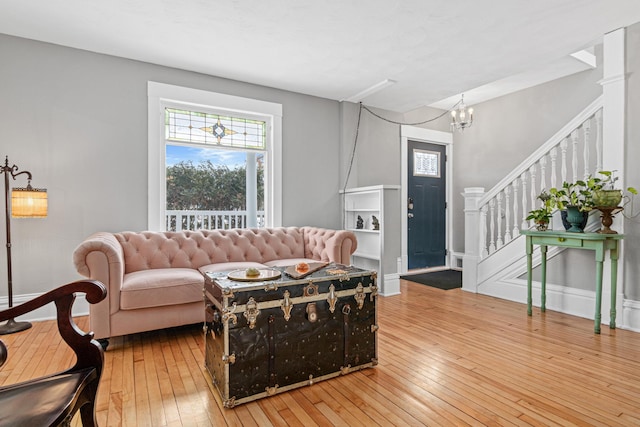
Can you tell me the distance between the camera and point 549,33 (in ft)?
10.1

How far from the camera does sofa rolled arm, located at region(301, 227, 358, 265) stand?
3643 mm

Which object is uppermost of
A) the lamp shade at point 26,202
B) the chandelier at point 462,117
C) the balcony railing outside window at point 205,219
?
the chandelier at point 462,117

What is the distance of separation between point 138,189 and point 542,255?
4.26 metres

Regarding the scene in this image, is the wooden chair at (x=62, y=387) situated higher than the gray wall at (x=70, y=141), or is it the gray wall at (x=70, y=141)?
the gray wall at (x=70, y=141)

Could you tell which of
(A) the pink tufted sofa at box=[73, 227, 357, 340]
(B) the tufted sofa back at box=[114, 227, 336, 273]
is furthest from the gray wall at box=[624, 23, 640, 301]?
(B) the tufted sofa back at box=[114, 227, 336, 273]

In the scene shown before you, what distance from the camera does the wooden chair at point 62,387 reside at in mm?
996

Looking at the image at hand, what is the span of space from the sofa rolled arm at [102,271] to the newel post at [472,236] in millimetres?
3874

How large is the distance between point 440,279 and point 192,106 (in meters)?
4.16

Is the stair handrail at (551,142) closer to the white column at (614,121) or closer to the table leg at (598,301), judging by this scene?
the white column at (614,121)

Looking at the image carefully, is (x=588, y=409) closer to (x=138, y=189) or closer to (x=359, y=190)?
(x=359, y=190)

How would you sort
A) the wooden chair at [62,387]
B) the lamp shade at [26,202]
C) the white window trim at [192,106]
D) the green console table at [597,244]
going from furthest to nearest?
the white window trim at [192,106] → the green console table at [597,244] → the lamp shade at [26,202] → the wooden chair at [62,387]

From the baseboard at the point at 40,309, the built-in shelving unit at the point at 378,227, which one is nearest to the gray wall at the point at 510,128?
the built-in shelving unit at the point at 378,227

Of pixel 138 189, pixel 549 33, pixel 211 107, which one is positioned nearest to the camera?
pixel 549 33

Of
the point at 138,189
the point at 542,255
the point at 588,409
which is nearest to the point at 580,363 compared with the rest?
the point at 588,409
